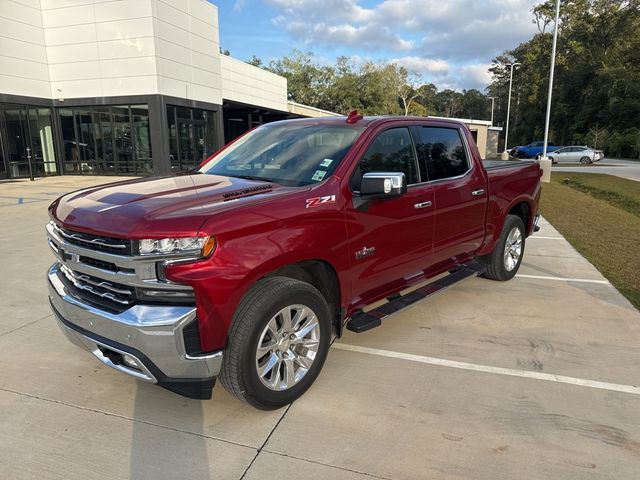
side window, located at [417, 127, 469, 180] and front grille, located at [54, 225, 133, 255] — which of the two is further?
side window, located at [417, 127, 469, 180]

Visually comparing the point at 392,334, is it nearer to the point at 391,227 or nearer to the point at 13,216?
the point at 391,227

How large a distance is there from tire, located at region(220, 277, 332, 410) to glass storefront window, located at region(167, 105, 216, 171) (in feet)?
63.0

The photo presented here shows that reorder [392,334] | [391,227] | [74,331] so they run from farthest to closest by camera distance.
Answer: [392,334] → [391,227] → [74,331]

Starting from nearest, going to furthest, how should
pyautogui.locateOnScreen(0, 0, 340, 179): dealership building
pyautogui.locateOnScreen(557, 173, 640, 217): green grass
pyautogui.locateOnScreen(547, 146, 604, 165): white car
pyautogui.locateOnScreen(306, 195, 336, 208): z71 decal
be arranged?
1. pyautogui.locateOnScreen(306, 195, 336, 208): z71 decal
2. pyautogui.locateOnScreen(557, 173, 640, 217): green grass
3. pyautogui.locateOnScreen(0, 0, 340, 179): dealership building
4. pyautogui.locateOnScreen(547, 146, 604, 165): white car

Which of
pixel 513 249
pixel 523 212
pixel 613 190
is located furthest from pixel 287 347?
pixel 613 190

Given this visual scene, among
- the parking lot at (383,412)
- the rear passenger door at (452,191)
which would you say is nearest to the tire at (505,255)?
the rear passenger door at (452,191)

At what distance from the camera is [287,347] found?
123 inches

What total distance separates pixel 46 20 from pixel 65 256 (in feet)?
75.6

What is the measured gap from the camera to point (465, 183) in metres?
4.84

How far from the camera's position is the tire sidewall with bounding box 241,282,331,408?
283cm

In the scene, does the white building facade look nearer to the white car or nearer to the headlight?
the headlight

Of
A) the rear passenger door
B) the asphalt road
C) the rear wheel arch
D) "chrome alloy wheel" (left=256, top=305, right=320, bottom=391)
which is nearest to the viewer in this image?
"chrome alloy wheel" (left=256, top=305, right=320, bottom=391)

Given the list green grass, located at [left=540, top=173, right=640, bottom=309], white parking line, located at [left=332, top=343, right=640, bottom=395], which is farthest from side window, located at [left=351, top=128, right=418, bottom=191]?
green grass, located at [left=540, top=173, right=640, bottom=309]

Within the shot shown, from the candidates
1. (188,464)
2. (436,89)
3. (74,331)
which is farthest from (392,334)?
(436,89)
